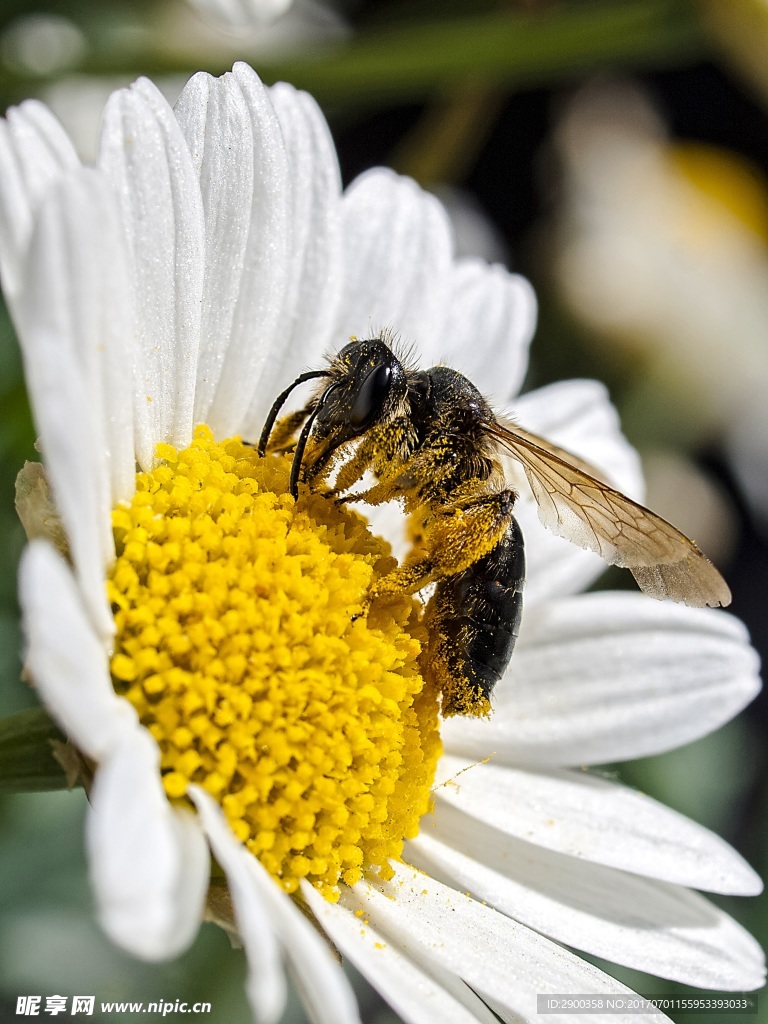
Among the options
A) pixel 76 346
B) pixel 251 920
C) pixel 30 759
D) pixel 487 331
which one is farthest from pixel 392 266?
pixel 251 920

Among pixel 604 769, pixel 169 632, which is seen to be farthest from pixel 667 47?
pixel 169 632

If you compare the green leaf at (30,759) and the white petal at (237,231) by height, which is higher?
the white petal at (237,231)

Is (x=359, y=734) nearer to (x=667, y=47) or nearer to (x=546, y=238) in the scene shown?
(x=667, y=47)

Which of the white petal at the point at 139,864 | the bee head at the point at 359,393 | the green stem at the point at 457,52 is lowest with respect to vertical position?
the white petal at the point at 139,864

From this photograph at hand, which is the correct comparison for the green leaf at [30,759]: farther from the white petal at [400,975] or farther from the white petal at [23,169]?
the white petal at [23,169]

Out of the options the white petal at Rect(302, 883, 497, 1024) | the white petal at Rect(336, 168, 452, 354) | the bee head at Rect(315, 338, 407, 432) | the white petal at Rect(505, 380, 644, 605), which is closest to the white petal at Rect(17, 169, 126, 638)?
the bee head at Rect(315, 338, 407, 432)

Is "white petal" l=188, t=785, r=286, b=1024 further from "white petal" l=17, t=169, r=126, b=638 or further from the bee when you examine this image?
the bee

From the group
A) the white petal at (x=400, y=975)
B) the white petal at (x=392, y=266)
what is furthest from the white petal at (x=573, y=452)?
the white petal at (x=400, y=975)

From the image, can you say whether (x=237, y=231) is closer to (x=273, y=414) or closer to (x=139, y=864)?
(x=273, y=414)
